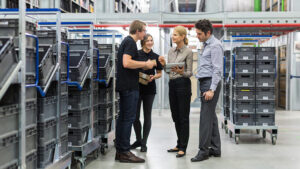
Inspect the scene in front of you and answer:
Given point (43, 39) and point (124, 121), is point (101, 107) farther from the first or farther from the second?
point (43, 39)

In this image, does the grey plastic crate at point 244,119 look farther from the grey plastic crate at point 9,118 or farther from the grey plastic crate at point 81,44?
the grey plastic crate at point 9,118

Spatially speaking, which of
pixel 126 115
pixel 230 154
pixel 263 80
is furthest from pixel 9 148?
pixel 263 80

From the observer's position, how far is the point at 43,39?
324 centimetres

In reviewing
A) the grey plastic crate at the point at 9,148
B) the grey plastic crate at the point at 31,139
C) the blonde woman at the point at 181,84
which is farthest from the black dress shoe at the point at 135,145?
the grey plastic crate at the point at 9,148

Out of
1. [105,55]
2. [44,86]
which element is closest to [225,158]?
[105,55]

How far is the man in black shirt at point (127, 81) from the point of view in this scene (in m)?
3.83

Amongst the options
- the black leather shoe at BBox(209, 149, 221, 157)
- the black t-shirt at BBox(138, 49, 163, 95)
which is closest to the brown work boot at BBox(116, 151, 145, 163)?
the black t-shirt at BBox(138, 49, 163, 95)

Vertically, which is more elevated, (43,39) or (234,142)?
(43,39)

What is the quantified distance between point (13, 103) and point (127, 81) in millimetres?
1605

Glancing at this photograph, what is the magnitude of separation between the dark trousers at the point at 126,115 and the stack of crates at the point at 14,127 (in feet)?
4.28

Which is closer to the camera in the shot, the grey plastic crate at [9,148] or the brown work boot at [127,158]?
the grey plastic crate at [9,148]

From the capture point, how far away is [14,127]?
8.14 feet

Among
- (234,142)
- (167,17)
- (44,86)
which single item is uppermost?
(167,17)

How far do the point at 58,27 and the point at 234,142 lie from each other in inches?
136
